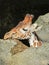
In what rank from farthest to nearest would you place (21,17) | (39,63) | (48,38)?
(21,17)
(48,38)
(39,63)

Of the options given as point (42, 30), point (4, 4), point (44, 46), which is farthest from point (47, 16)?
point (4, 4)

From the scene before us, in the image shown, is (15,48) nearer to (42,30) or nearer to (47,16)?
(42,30)

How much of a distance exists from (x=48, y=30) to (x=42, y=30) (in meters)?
0.10

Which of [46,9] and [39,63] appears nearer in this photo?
[39,63]

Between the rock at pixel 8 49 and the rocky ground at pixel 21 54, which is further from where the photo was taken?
the rock at pixel 8 49

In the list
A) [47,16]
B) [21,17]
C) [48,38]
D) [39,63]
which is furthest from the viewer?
[21,17]

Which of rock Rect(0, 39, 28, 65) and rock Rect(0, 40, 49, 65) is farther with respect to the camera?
rock Rect(0, 39, 28, 65)

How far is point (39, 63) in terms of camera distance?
Answer: 4.34 metres

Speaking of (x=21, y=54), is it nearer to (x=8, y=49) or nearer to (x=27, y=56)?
(x=27, y=56)

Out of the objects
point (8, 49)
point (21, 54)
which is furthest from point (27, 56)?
point (8, 49)

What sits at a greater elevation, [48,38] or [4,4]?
[48,38]

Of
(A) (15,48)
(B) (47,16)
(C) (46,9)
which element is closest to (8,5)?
(C) (46,9)

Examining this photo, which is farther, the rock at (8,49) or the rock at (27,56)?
the rock at (8,49)

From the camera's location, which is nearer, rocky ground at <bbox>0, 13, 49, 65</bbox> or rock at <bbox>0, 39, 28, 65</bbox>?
rocky ground at <bbox>0, 13, 49, 65</bbox>
